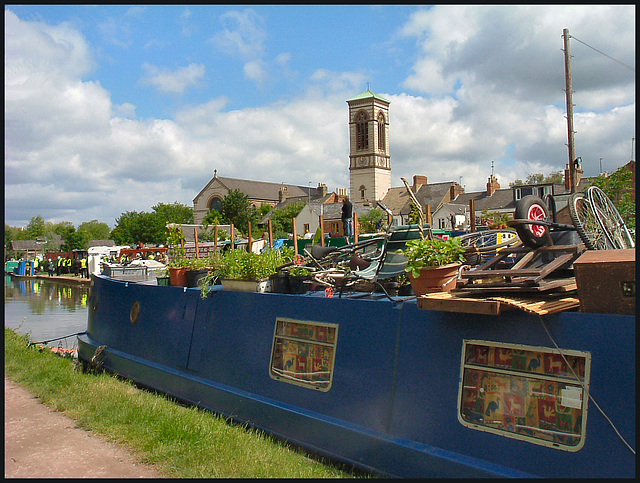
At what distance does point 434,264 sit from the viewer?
4.39m

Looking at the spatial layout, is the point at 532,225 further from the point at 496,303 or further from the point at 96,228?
the point at 96,228

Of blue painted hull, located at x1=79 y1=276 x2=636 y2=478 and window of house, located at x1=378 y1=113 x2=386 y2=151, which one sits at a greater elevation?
window of house, located at x1=378 y1=113 x2=386 y2=151

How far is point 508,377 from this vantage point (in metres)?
3.73

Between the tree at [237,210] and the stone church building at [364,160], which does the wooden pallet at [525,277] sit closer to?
the tree at [237,210]

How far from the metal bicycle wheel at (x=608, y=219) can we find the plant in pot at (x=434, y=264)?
159 cm

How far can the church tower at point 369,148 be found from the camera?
10181 centimetres

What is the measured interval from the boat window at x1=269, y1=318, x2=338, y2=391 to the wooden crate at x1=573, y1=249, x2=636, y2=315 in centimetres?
214

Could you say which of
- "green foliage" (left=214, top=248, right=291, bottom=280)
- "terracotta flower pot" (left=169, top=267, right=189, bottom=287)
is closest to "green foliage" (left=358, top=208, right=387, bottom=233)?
"terracotta flower pot" (left=169, top=267, right=189, bottom=287)

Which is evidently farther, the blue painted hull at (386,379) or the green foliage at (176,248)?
the green foliage at (176,248)

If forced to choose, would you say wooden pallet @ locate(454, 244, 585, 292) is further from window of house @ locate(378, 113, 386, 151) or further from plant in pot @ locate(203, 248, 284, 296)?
window of house @ locate(378, 113, 386, 151)

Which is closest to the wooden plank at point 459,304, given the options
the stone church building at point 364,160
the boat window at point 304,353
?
the boat window at point 304,353

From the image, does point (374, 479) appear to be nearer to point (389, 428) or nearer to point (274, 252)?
point (389, 428)

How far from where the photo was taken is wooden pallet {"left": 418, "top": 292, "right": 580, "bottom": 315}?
346 centimetres

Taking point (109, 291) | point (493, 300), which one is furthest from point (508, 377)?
point (109, 291)
